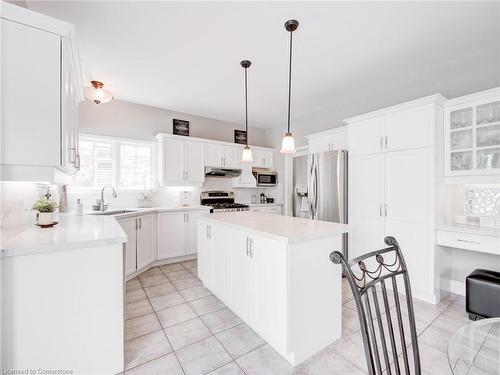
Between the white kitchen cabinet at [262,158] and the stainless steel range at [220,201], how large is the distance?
2.95 ft

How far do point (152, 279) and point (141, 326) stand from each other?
117 centimetres

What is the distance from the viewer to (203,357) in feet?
5.53

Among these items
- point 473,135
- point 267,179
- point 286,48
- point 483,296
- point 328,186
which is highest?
point 286,48

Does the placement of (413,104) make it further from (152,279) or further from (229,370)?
(152,279)

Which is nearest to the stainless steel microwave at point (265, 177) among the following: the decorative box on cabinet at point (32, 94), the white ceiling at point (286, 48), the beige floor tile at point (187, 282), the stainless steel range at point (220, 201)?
the stainless steel range at point (220, 201)

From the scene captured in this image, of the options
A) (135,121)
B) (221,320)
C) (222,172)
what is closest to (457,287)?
(221,320)

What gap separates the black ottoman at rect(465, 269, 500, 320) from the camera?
1.97m

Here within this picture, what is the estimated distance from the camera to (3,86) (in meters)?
1.29

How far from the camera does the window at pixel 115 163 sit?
12.0ft

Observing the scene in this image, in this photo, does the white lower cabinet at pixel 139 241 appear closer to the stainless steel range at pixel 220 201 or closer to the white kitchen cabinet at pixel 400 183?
the stainless steel range at pixel 220 201

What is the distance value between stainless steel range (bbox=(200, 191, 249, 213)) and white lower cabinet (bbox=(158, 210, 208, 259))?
51 cm

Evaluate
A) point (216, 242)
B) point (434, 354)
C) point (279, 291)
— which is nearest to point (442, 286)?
point (434, 354)

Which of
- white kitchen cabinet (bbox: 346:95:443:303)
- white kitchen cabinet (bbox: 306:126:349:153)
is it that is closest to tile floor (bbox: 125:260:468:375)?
white kitchen cabinet (bbox: 346:95:443:303)

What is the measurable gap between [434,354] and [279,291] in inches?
49.6
